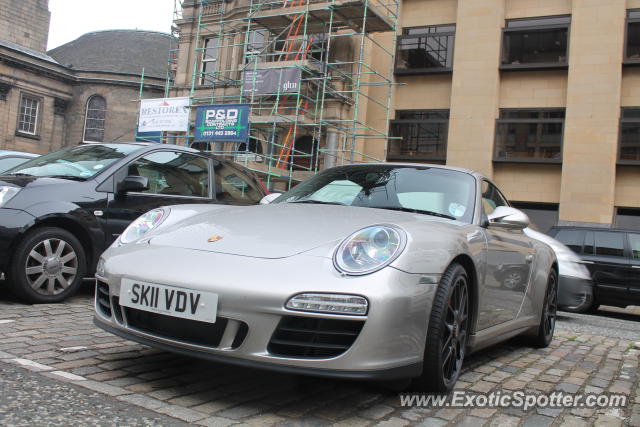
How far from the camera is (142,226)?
3.61m

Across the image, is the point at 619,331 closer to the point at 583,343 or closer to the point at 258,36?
the point at 583,343

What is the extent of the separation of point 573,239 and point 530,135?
8.36 metres

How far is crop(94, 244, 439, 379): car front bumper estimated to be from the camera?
2.59 m

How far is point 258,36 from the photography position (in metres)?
23.3

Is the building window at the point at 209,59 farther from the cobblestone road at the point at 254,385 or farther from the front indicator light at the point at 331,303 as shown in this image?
the front indicator light at the point at 331,303

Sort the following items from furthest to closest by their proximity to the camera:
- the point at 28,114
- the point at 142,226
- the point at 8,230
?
the point at 28,114 → the point at 8,230 → the point at 142,226

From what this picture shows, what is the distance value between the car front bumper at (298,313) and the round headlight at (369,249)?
0.17ft

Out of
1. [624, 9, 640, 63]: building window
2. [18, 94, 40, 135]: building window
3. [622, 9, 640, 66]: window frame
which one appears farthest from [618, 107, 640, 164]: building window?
[18, 94, 40, 135]: building window

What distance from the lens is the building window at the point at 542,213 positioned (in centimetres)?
1778

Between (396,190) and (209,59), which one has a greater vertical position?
(209,59)

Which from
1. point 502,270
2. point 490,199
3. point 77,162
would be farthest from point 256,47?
point 502,270

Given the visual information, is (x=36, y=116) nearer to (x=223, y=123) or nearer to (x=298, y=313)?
(x=223, y=123)

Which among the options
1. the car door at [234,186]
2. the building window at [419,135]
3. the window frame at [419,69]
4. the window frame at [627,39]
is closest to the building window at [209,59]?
→ the window frame at [419,69]

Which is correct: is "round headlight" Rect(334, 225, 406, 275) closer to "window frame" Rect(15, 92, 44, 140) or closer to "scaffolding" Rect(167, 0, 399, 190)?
"scaffolding" Rect(167, 0, 399, 190)
